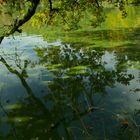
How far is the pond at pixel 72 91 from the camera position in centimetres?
1328

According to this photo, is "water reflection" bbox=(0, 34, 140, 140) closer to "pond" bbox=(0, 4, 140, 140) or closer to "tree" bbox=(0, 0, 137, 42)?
"pond" bbox=(0, 4, 140, 140)

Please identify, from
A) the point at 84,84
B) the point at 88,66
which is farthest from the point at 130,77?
the point at 88,66

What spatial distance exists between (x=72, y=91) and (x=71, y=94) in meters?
1.52

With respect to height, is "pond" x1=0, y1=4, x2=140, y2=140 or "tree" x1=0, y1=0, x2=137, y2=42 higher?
"tree" x1=0, y1=0, x2=137, y2=42

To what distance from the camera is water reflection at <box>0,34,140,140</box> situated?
1327cm

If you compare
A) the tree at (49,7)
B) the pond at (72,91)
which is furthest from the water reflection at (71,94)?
the tree at (49,7)

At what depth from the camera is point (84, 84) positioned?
19.3m

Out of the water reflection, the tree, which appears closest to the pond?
the water reflection

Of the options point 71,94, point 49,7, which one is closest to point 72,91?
point 71,94

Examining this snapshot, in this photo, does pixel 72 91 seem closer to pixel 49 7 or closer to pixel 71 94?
pixel 71 94

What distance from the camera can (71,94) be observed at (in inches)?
658

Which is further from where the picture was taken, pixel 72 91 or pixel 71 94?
pixel 72 91

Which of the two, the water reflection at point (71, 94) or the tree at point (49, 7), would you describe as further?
the tree at point (49, 7)

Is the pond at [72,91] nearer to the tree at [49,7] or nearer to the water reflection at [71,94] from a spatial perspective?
the water reflection at [71,94]
